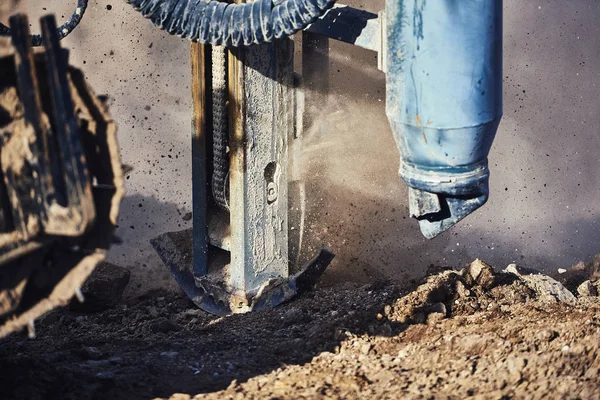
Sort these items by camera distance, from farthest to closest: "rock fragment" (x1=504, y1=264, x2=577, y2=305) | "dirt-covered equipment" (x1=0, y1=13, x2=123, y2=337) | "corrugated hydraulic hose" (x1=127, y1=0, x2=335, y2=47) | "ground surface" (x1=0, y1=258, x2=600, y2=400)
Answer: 1. "rock fragment" (x1=504, y1=264, x2=577, y2=305)
2. "corrugated hydraulic hose" (x1=127, y1=0, x2=335, y2=47)
3. "ground surface" (x1=0, y1=258, x2=600, y2=400)
4. "dirt-covered equipment" (x1=0, y1=13, x2=123, y2=337)

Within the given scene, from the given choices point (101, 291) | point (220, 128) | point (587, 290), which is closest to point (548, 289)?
point (587, 290)

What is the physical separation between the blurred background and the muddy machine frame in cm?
37

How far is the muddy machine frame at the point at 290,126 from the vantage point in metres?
5.07

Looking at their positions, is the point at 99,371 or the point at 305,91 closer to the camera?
the point at 99,371

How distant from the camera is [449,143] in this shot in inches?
203

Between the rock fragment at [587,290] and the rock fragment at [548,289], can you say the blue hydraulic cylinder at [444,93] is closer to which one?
the rock fragment at [548,289]

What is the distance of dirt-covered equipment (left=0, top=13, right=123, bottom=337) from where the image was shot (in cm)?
387

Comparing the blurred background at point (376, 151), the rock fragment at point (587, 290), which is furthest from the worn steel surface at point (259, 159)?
the rock fragment at point (587, 290)

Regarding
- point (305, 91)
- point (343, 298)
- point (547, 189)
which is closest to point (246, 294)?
point (343, 298)

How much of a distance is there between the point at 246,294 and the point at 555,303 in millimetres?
1802

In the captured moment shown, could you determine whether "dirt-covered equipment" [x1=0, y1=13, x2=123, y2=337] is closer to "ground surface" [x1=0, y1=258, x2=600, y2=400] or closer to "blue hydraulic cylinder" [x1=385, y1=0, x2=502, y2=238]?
"ground surface" [x1=0, y1=258, x2=600, y2=400]

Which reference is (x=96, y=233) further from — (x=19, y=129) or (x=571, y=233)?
(x=571, y=233)

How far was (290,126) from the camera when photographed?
6.20 meters

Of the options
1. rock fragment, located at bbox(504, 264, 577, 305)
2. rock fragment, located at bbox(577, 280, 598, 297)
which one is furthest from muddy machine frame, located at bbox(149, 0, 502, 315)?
rock fragment, located at bbox(577, 280, 598, 297)
